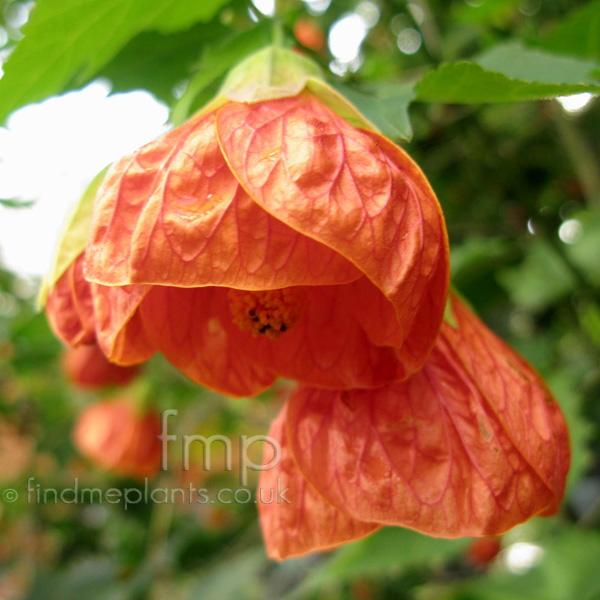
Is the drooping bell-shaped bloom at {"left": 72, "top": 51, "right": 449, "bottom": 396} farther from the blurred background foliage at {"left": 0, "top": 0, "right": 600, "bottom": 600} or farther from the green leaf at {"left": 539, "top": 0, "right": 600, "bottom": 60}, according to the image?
the green leaf at {"left": 539, "top": 0, "right": 600, "bottom": 60}

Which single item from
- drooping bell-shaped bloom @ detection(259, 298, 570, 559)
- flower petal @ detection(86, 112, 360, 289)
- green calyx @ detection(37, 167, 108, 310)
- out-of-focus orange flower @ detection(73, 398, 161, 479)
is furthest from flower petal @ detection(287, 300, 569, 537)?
out-of-focus orange flower @ detection(73, 398, 161, 479)

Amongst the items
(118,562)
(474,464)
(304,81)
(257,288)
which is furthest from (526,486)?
(118,562)

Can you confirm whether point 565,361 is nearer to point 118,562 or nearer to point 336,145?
point 336,145

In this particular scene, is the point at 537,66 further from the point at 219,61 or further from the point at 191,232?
the point at 191,232

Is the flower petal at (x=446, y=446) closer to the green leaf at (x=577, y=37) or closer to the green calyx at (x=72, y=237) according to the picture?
the green calyx at (x=72, y=237)

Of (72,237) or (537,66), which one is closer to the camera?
(72,237)

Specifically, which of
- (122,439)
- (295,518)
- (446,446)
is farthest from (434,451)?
(122,439)
